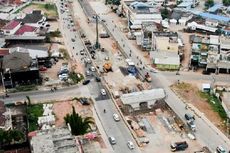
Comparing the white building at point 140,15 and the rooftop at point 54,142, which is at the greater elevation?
the white building at point 140,15

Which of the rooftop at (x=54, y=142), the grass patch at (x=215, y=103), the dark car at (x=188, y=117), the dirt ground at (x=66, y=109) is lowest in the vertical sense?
the grass patch at (x=215, y=103)

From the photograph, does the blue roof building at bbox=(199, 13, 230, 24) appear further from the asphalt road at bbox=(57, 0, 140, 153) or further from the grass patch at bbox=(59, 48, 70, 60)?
the grass patch at bbox=(59, 48, 70, 60)

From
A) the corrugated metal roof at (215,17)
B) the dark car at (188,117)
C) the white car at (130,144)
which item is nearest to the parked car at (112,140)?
the white car at (130,144)

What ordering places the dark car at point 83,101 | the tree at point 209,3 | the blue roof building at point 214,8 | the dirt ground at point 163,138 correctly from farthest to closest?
the tree at point 209,3
the blue roof building at point 214,8
the dark car at point 83,101
the dirt ground at point 163,138

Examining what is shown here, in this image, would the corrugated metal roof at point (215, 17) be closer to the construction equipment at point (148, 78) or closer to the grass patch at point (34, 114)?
the construction equipment at point (148, 78)

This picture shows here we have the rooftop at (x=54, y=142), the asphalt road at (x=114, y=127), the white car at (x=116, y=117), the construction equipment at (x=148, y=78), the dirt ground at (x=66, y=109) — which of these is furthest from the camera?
the construction equipment at (x=148, y=78)

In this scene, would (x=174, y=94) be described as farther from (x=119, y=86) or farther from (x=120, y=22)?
(x=120, y=22)

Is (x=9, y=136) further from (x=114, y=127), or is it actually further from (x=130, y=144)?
(x=130, y=144)
